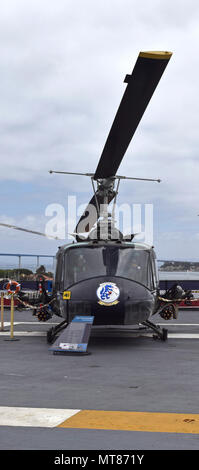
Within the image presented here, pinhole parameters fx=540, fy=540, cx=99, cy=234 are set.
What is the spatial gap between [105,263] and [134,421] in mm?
6584

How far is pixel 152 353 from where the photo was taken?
11.4 meters

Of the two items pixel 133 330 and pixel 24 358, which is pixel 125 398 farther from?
pixel 133 330

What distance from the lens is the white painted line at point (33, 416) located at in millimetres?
5879

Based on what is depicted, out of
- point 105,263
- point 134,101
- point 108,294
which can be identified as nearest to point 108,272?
point 105,263

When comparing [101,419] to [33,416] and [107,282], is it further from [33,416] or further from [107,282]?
[107,282]

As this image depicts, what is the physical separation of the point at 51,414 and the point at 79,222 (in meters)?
10.2

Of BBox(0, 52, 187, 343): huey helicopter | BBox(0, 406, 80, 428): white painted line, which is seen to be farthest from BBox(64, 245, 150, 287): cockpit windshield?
BBox(0, 406, 80, 428): white painted line

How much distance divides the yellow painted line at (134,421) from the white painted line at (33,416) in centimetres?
12

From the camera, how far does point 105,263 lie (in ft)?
40.7

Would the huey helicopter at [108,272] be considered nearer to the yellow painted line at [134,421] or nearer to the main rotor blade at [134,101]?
the main rotor blade at [134,101]

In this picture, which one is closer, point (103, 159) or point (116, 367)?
point (116, 367)

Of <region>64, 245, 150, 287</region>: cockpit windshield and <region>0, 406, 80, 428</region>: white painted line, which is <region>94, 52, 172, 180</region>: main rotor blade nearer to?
<region>64, 245, 150, 287</region>: cockpit windshield

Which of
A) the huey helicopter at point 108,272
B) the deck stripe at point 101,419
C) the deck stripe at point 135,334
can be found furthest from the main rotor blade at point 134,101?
the deck stripe at point 135,334

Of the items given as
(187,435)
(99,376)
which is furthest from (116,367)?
(187,435)
